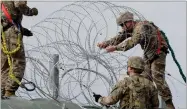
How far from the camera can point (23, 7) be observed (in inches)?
381

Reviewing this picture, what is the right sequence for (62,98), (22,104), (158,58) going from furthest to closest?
(158,58) < (62,98) < (22,104)

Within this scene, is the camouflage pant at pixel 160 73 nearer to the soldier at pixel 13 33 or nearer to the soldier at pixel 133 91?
the soldier at pixel 133 91

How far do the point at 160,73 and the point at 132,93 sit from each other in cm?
247

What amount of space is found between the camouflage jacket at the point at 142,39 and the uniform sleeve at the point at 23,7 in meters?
1.44

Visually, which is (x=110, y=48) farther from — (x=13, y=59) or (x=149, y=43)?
(x=13, y=59)

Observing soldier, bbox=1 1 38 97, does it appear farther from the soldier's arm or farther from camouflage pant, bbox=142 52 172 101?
camouflage pant, bbox=142 52 172 101

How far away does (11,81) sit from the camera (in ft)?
30.5

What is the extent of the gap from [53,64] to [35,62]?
37 centimetres

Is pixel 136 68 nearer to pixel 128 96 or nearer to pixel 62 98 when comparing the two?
pixel 128 96

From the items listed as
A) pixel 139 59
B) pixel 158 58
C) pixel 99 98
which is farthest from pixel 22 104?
pixel 158 58

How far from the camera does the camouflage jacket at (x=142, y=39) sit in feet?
33.2

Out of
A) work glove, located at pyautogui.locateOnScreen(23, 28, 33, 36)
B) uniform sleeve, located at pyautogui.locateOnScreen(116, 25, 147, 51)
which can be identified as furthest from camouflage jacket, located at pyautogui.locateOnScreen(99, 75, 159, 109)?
work glove, located at pyautogui.locateOnScreen(23, 28, 33, 36)

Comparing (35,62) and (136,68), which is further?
(35,62)

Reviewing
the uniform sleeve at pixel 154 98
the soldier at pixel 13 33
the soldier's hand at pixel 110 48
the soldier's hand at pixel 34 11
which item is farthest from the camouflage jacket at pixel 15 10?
the uniform sleeve at pixel 154 98
